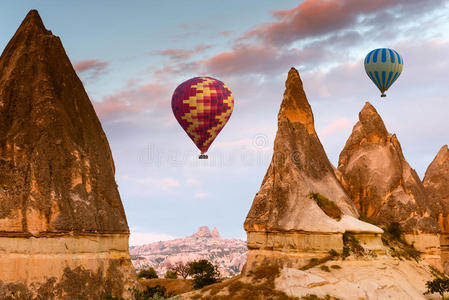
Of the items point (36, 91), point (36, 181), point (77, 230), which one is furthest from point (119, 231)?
point (36, 91)

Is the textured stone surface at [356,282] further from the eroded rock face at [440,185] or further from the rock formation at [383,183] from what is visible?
the eroded rock face at [440,185]

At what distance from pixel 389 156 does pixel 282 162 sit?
15858mm

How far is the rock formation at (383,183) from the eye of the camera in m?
61.1

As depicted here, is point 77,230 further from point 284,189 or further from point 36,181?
point 284,189

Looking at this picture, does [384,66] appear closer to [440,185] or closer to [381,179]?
[381,179]

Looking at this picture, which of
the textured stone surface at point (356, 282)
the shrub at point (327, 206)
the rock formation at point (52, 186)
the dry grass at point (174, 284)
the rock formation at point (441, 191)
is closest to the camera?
the rock formation at point (52, 186)

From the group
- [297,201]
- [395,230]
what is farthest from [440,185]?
[297,201]

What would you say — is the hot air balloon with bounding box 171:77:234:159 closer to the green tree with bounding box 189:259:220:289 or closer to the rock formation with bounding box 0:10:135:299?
the green tree with bounding box 189:259:220:289

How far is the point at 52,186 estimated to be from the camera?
3972cm

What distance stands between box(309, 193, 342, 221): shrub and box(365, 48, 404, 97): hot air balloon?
2299cm

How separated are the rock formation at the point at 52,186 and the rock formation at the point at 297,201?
47.0ft

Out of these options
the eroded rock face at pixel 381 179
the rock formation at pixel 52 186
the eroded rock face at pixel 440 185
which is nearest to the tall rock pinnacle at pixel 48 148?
the rock formation at pixel 52 186

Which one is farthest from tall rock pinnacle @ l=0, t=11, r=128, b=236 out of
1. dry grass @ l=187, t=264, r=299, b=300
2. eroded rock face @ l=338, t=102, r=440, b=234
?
eroded rock face @ l=338, t=102, r=440, b=234

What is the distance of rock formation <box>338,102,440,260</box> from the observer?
61.1 m
